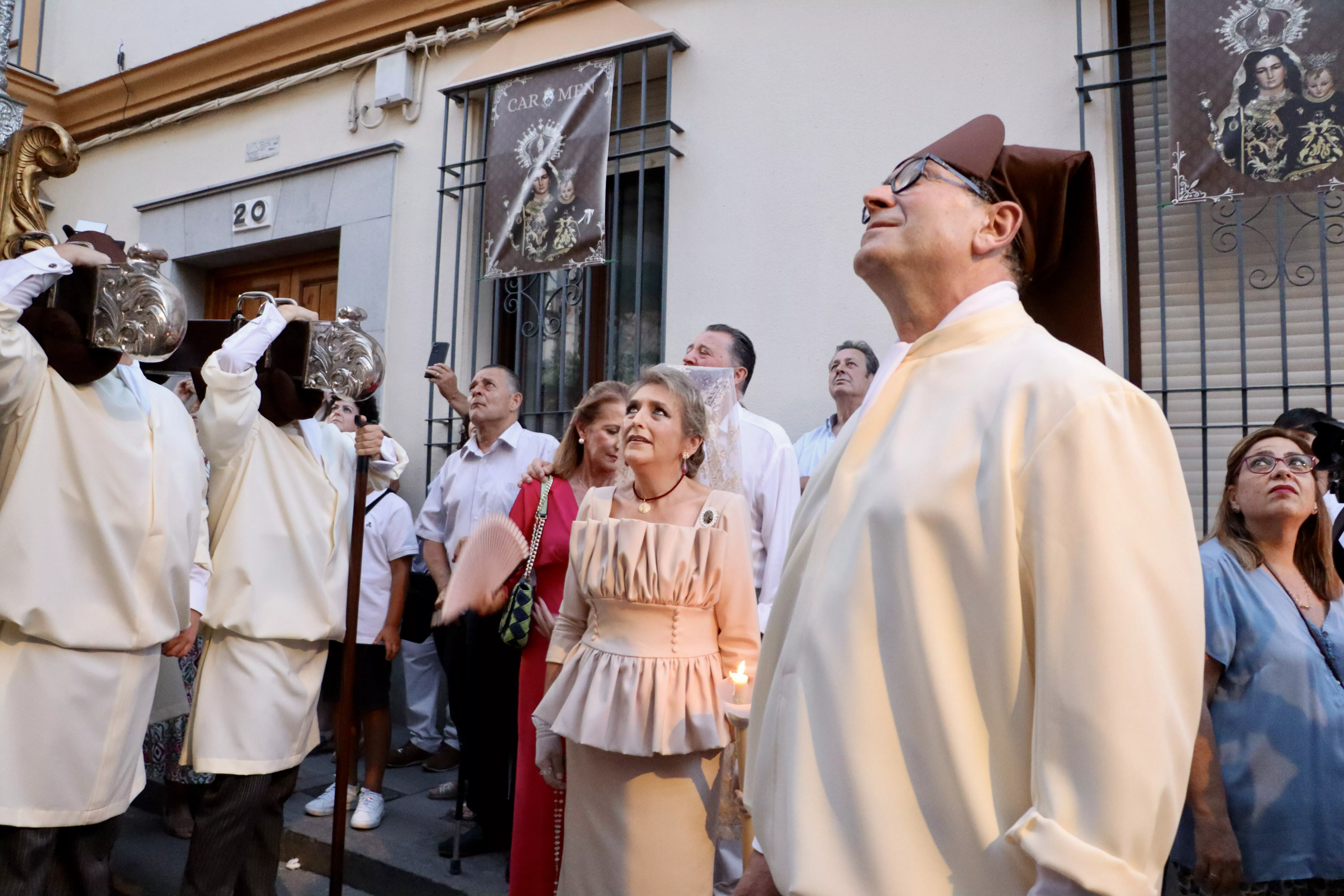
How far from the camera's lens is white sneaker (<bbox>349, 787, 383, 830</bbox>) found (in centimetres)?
447

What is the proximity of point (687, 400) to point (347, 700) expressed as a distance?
157 cm

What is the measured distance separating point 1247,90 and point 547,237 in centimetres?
376

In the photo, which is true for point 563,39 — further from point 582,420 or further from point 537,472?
point 537,472

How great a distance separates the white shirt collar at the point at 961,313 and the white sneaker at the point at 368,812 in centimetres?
377

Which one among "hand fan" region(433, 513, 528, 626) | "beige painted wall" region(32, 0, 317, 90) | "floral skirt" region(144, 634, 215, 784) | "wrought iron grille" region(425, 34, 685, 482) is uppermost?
"beige painted wall" region(32, 0, 317, 90)

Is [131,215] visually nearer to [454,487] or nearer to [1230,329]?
[454,487]

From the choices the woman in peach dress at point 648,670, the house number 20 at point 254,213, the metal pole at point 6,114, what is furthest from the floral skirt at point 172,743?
the house number 20 at point 254,213

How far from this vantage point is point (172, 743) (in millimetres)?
4703

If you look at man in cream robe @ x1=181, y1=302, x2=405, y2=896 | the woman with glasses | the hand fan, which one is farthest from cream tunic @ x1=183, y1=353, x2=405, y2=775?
the woman with glasses

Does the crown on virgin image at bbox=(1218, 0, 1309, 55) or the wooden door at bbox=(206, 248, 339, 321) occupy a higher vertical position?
the crown on virgin image at bbox=(1218, 0, 1309, 55)

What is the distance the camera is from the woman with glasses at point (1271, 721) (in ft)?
8.57

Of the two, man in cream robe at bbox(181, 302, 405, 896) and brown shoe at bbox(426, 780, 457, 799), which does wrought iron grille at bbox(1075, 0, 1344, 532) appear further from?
brown shoe at bbox(426, 780, 457, 799)

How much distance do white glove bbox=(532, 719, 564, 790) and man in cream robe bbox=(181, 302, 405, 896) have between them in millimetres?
1099

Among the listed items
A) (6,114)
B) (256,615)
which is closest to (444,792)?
(256,615)
